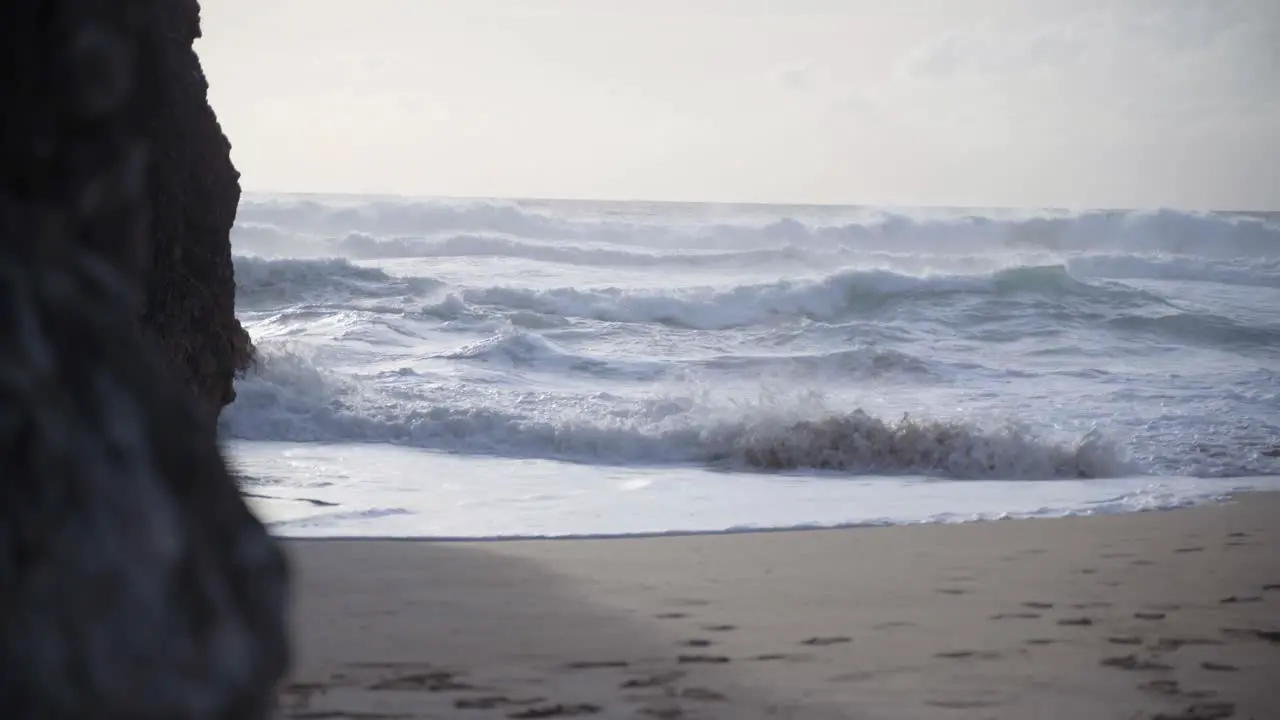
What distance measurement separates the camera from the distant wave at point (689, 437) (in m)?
9.48

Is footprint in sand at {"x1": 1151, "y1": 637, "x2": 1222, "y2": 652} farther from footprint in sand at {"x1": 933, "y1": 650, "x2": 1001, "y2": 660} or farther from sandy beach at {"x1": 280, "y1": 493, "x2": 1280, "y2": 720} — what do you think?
footprint in sand at {"x1": 933, "y1": 650, "x2": 1001, "y2": 660}

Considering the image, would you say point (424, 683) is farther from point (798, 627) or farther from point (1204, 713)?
point (1204, 713)

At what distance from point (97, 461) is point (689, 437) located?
9041 millimetres

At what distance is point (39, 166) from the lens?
1230mm

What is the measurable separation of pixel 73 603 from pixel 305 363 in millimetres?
11700

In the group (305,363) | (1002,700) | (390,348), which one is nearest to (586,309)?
(390,348)

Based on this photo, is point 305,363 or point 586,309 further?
point 586,309

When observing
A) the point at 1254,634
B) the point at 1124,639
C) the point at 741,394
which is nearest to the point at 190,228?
the point at 1124,639

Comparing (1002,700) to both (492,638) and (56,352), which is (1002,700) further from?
(56,352)

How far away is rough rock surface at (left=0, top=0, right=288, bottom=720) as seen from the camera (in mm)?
1063

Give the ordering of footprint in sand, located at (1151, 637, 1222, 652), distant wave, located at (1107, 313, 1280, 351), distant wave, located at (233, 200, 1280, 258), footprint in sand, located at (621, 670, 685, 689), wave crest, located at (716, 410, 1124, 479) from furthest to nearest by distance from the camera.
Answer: distant wave, located at (233, 200, 1280, 258)
distant wave, located at (1107, 313, 1280, 351)
wave crest, located at (716, 410, 1124, 479)
footprint in sand, located at (1151, 637, 1222, 652)
footprint in sand, located at (621, 670, 685, 689)

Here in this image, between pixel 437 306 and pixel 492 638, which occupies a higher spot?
pixel 437 306

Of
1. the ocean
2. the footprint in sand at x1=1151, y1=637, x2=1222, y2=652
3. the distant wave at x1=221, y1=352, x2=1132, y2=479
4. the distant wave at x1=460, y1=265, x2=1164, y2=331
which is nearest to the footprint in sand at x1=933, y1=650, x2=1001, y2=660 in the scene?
the footprint in sand at x1=1151, y1=637, x2=1222, y2=652

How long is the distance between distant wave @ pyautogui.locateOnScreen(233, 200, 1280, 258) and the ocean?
124 inches
